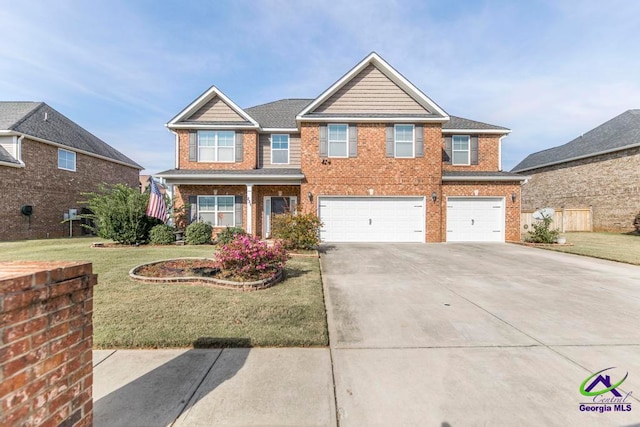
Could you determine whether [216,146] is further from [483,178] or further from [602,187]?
[602,187]

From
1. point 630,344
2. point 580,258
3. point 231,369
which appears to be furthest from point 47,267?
point 580,258

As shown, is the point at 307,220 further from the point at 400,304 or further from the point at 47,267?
the point at 47,267

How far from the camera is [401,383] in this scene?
2807 millimetres

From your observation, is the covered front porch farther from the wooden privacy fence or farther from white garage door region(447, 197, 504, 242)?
the wooden privacy fence

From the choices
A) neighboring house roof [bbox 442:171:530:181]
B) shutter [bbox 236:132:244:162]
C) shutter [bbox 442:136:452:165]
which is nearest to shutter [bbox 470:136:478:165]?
shutter [bbox 442:136:452:165]

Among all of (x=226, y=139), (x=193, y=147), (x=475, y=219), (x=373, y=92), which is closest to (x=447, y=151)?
(x=475, y=219)

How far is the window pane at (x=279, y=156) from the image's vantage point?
1477 cm

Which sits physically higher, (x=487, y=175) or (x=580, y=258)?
(x=487, y=175)

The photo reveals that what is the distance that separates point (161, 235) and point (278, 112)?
30.7 feet

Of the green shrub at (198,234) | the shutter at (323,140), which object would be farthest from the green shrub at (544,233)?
the green shrub at (198,234)

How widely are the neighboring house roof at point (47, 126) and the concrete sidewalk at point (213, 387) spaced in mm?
19527

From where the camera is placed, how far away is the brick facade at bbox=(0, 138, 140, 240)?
14.5 metres

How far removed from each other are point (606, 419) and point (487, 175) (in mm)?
12951

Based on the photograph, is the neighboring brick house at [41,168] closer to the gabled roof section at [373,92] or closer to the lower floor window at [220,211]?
the lower floor window at [220,211]
